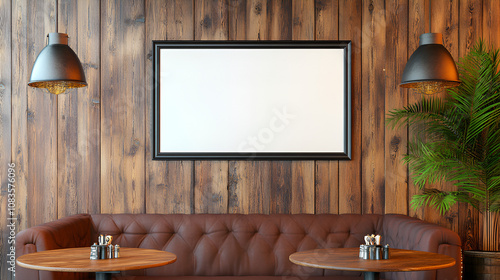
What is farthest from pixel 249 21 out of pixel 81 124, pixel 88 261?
pixel 88 261

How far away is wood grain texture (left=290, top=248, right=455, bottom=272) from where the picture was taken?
191cm

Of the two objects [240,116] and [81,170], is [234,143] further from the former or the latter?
[81,170]

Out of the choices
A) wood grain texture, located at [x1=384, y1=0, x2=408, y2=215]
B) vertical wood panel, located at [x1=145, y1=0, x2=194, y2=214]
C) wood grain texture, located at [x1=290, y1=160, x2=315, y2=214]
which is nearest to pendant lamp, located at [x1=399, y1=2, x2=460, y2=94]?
wood grain texture, located at [x1=384, y1=0, x2=408, y2=215]

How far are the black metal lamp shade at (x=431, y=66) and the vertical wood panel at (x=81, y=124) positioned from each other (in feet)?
7.01

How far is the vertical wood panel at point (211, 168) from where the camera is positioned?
3.19m

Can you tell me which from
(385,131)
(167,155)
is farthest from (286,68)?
(167,155)

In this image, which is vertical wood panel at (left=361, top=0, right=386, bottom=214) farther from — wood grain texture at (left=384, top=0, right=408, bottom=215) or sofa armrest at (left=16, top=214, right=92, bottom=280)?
sofa armrest at (left=16, top=214, right=92, bottom=280)

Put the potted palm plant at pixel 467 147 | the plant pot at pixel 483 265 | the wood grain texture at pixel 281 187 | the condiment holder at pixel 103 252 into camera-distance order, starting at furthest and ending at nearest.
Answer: the wood grain texture at pixel 281 187 → the potted palm plant at pixel 467 147 → the plant pot at pixel 483 265 → the condiment holder at pixel 103 252

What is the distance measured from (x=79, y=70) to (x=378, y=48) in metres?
2.03

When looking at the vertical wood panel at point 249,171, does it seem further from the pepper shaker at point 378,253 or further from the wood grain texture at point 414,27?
the pepper shaker at point 378,253

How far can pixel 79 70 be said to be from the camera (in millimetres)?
2479

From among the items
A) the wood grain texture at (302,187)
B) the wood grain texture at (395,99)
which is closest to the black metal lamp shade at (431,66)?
the wood grain texture at (395,99)

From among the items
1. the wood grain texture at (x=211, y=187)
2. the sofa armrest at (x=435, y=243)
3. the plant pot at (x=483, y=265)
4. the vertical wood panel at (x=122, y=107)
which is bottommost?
the plant pot at (x=483, y=265)

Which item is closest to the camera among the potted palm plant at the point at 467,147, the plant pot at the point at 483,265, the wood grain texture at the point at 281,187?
the plant pot at the point at 483,265
